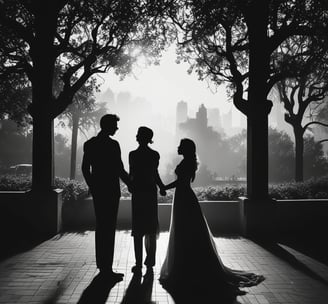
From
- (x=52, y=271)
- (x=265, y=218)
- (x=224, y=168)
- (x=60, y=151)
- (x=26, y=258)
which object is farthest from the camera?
(x=224, y=168)

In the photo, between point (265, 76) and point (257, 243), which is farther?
point (265, 76)

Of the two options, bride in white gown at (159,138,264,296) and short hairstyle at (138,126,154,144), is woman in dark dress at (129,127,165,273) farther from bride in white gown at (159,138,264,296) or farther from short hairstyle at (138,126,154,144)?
bride in white gown at (159,138,264,296)

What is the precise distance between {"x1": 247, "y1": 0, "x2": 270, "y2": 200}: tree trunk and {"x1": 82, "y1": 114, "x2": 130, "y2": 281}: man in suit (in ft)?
15.4

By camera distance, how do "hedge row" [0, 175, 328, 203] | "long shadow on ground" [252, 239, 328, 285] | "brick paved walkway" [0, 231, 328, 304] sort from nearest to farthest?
"brick paved walkway" [0, 231, 328, 304]
"long shadow on ground" [252, 239, 328, 285]
"hedge row" [0, 175, 328, 203]

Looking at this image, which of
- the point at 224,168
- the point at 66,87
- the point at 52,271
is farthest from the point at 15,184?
the point at 224,168

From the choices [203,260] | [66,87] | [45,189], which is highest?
[66,87]

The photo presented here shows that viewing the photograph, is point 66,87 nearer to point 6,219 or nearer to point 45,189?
point 45,189

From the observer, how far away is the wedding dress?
4887 millimetres

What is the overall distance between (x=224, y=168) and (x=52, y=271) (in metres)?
74.6

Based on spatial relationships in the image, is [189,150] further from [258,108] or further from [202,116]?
[202,116]

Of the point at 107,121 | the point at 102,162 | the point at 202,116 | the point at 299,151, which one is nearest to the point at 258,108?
the point at 107,121

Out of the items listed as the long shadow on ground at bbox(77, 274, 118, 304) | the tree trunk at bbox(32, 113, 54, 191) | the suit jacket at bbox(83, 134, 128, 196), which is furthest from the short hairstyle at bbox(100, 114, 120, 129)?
the tree trunk at bbox(32, 113, 54, 191)

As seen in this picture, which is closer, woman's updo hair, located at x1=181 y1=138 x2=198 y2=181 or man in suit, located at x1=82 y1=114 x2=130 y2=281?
man in suit, located at x1=82 y1=114 x2=130 y2=281

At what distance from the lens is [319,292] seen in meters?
4.78
